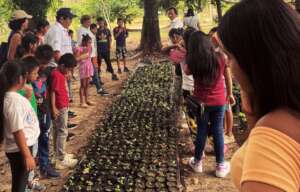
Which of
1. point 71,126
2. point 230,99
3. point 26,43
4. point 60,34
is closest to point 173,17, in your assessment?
point 60,34

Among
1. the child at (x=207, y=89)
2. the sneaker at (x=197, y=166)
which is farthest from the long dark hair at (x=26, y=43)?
the sneaker at (x=197, y=166)

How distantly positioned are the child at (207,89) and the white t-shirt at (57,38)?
2712 mm

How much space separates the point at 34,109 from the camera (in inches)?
181

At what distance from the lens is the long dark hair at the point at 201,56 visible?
16.1 ft

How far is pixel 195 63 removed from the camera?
4938mm

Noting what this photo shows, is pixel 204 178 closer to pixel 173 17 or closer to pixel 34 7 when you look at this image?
pixel 173 17

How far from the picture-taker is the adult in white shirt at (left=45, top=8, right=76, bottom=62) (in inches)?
283

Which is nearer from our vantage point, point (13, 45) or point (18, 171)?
point (18, 171)

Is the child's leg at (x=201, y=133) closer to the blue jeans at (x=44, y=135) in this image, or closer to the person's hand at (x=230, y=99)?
the person's hand at (x=230, y=99)

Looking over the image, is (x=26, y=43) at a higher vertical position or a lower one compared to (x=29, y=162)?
higher

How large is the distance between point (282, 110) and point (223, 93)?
13.7 ft

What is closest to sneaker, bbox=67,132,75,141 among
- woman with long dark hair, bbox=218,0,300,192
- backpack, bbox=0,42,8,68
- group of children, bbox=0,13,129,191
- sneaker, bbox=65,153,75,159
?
sneaker, bbox=65,153,75,159

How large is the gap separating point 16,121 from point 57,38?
3558 millimetres

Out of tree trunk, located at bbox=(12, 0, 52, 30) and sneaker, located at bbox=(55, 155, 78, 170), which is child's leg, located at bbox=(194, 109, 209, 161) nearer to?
sneaker, located at bbox=(55, 155, 78, 170)
